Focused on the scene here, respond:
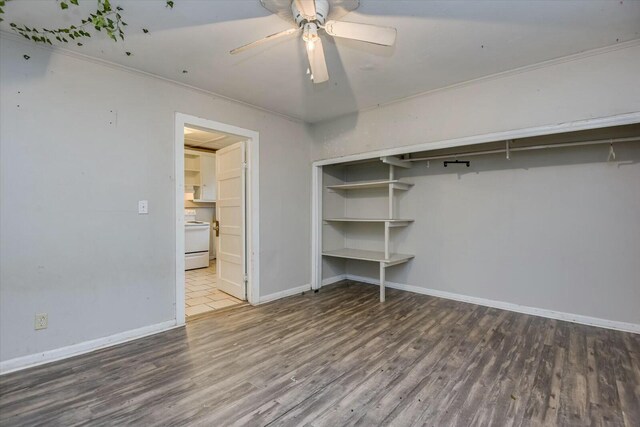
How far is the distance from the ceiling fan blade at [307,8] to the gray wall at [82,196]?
6.00 feet

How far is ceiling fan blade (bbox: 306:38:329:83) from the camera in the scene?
1.99 metres

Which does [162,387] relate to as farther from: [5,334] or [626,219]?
[626,219]

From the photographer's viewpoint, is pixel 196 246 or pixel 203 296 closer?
Result: pixel 203 296

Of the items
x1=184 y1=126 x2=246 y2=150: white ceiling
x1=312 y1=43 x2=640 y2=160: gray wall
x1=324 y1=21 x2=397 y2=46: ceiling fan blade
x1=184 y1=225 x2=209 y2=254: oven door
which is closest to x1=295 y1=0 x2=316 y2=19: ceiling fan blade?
x1=324 y1=21 x2=397 y2=46: ceiling fan blade

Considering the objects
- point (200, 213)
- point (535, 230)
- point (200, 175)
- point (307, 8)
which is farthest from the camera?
point (200, 213)

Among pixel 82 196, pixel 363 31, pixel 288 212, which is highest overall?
pixel 363 31

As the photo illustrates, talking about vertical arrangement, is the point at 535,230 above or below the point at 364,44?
below

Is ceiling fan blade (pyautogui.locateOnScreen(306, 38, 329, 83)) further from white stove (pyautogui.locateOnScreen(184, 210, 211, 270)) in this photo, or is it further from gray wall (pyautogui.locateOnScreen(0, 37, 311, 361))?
white stove (pyautogui.locateOnScreen(184, 210, 211, 270))

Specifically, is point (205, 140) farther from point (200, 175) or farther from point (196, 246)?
point (196, 246)

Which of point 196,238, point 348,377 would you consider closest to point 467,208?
point 348,377

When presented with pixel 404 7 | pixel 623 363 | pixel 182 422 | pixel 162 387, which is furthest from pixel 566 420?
pixel 404 7

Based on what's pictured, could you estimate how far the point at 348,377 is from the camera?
212 centimetres

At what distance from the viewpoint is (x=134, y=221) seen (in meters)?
2.76

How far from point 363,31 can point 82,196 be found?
2.54 metres
